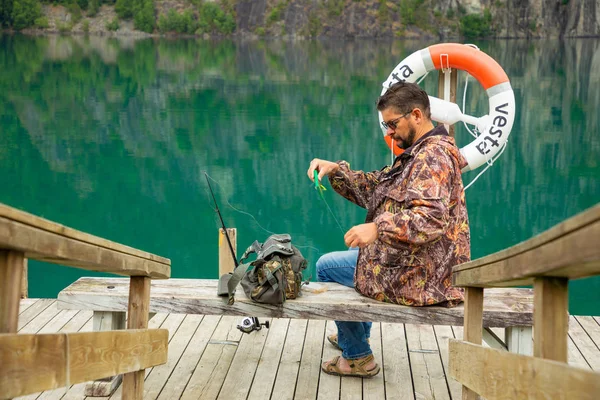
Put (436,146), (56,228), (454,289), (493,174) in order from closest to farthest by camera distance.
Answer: (56,228), (436,146), (454,289), (493,174)

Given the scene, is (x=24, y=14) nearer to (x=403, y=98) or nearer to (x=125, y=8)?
(x=125, y=8)

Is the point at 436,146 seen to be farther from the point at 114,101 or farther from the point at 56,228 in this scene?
the point at 114,101

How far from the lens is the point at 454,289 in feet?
8.50

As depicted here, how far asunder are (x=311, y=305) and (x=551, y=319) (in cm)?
144

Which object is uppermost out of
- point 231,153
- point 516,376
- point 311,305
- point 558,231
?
point 231,153

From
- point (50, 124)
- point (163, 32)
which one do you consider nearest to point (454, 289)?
point (50, 124)

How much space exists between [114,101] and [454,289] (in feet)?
56.1

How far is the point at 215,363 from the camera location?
3008 mm

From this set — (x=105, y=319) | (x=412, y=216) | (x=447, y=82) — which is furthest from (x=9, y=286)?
(x=447, y=82)

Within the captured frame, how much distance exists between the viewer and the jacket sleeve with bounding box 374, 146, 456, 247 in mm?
2314

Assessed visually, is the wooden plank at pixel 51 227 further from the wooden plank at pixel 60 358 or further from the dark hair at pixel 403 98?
the dark hair at pixel 403 98

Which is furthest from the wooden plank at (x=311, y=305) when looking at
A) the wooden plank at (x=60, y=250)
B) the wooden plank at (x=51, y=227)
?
the wooden plank at (x=51, y=227)

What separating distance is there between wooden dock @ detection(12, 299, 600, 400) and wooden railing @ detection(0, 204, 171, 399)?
1065 mm

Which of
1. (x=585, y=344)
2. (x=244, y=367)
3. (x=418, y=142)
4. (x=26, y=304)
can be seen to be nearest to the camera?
(x=418, y=142)
